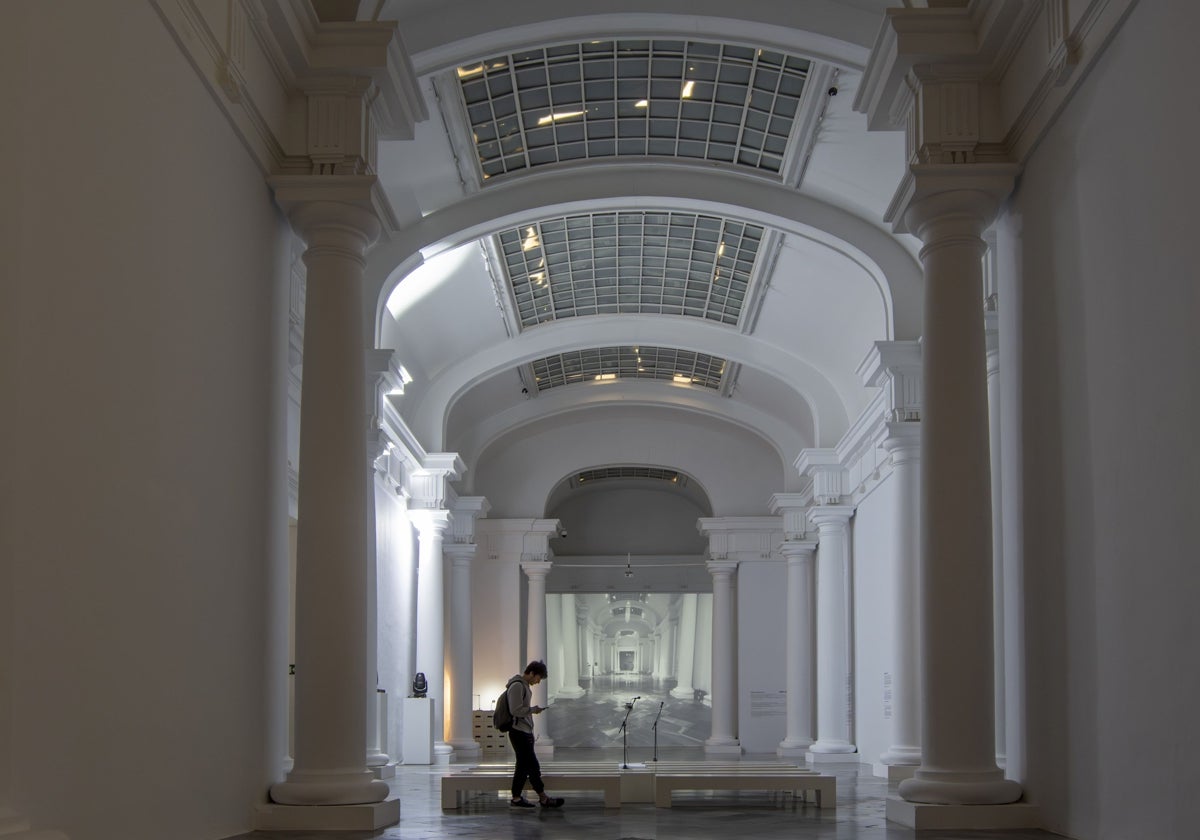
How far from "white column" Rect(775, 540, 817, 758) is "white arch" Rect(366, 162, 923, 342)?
1025cm

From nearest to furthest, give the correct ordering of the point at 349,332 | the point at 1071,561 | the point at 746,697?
the point at 1071,561 → the point at 349,332 → the point at 746,697

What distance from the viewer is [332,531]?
8695mm

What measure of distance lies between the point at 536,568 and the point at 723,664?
167 inches

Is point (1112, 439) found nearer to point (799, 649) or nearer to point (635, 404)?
point (799, 649)

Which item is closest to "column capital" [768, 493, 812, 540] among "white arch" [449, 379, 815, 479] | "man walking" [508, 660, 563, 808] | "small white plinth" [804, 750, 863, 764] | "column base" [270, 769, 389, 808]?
"white arch" [449, 379, 815, 479]

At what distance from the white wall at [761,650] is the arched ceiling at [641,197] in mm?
6461

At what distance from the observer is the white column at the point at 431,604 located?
21.6m

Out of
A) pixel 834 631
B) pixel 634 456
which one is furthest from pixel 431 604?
pixel 634 456

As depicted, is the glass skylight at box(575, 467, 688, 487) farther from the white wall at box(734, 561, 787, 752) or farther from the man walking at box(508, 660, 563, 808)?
the man walking at box(508, 660, 563, 808)

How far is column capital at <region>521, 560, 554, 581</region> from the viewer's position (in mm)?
27688

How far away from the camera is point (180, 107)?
7.09m

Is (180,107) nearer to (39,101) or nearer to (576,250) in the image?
(39,101)

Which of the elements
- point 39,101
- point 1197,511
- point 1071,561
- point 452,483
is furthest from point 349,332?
point 452,483

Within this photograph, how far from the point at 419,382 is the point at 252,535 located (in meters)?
12.3
